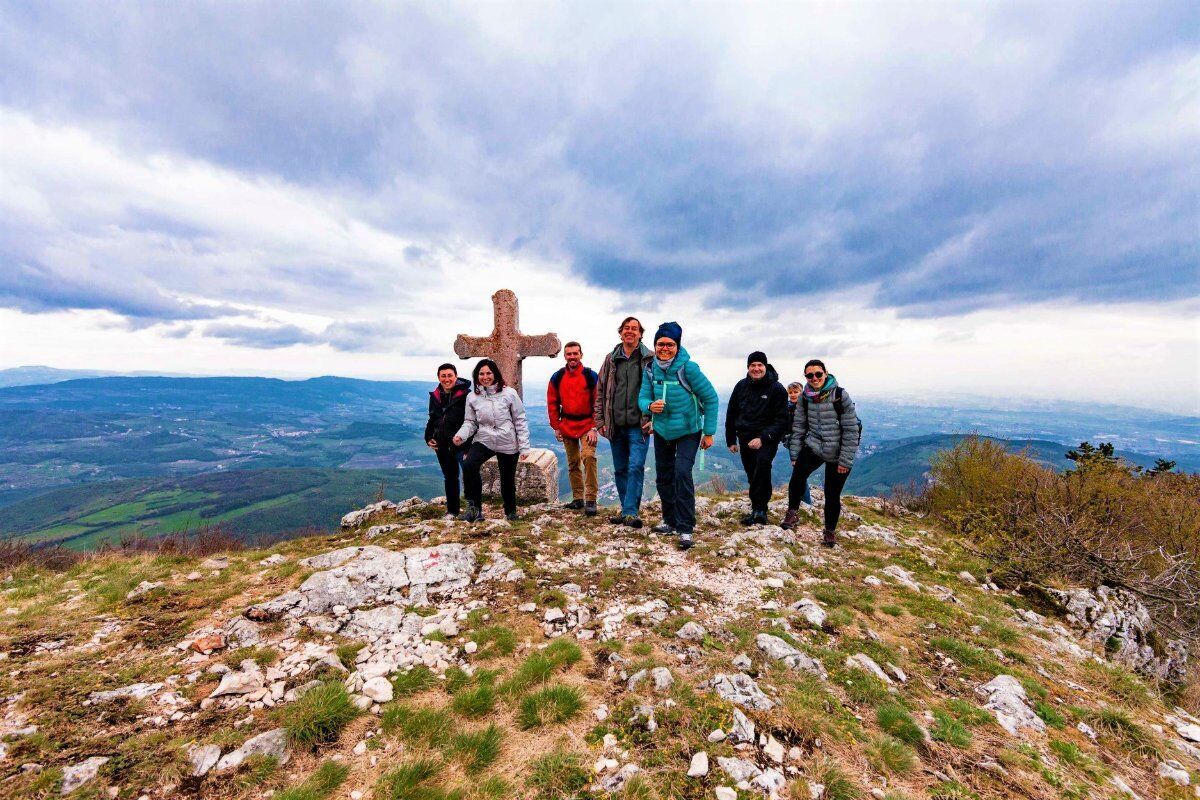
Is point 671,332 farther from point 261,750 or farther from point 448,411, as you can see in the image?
point 261,750

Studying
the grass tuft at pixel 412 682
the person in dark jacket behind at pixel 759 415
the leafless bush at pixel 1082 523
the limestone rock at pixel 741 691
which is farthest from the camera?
the person in dark jacket behind at pixel 759 415

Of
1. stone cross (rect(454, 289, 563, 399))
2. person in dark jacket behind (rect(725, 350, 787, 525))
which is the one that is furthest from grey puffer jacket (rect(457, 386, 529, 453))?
person in dark jacket behind (rect(725, 350, 787, 525))

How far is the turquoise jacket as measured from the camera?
7465mm

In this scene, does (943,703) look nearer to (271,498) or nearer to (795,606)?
(795,606)

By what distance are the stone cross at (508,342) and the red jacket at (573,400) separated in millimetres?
2152

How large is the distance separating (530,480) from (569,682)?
6.25m

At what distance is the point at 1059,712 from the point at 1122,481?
18176 mm

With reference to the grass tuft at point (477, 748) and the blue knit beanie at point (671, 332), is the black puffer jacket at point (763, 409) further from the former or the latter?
the grass tuft at point (477, 748)

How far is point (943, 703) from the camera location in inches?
168

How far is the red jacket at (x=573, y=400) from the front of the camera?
8695 mm

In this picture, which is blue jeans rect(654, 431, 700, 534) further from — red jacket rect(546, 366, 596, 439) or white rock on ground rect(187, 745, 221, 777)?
white rock on ground rect(187, 745, 221, 777)

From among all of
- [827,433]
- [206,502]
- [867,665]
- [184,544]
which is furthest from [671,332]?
[206,502]

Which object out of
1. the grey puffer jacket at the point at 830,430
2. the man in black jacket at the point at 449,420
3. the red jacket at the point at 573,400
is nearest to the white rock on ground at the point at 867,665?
the grey puffer jacket at the point at 830,430

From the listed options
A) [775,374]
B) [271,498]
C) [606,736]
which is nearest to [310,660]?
[606,736]
